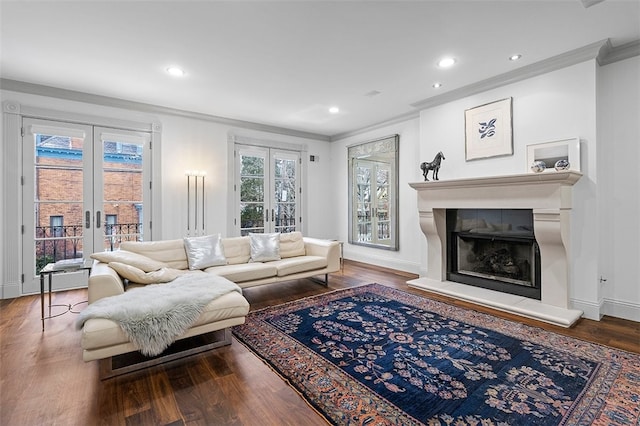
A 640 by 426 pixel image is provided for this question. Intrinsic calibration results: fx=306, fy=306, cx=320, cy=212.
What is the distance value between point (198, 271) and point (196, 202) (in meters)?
1.94

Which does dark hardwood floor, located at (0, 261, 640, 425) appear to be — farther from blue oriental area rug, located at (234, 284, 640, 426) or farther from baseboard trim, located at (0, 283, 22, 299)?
baseboard trim, located at (0, 283, 22, 299)

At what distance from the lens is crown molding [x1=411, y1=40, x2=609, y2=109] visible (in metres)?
3.08

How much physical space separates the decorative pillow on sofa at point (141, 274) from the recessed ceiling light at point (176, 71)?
7.25 feet

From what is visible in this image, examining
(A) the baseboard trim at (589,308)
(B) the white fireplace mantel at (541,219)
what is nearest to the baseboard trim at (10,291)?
(B) the white fireplace mantel at (541,219)

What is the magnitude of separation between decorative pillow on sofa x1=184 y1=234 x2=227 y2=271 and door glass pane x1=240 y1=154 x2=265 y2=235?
5.95ft

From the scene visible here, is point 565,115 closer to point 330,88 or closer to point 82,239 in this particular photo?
point 330,88

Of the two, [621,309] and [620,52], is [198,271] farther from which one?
[620,52]

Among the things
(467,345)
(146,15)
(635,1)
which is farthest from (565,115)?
(146,15)

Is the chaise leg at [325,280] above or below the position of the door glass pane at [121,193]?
below

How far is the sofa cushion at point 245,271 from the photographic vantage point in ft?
11.8

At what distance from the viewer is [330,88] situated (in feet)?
13.5

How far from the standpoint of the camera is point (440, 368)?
223 cm

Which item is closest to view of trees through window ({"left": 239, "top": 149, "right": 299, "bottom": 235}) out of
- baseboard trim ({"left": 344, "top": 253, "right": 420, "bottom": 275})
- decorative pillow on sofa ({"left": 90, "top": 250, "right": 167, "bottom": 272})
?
baseboard trim ({"left": 344, "top": 253, "right": 420, "bottom": 275})

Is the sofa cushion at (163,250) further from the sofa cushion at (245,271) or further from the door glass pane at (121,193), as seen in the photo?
the door glass pane at (121,193)
